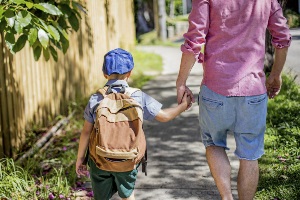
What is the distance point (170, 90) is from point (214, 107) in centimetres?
611

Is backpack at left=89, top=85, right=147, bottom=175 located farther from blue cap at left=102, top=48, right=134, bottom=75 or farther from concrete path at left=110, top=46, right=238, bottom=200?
concrete path at left=110, top=46, right=238, bottom=200

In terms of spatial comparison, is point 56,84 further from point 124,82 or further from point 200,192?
point 124,82

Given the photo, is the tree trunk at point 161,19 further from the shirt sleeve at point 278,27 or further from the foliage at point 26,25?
the shirt sleeve at point 278,27

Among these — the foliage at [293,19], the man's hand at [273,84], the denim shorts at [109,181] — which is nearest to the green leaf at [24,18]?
the denim shorts at [109,181]

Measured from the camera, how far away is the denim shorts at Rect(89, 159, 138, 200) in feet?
10.7

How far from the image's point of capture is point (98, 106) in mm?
3139

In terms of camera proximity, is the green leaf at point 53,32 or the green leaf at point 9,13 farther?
the green leaf at point 53,32

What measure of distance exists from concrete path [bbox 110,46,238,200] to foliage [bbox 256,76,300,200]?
0.28 m

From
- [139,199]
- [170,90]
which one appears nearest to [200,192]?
[139,199]

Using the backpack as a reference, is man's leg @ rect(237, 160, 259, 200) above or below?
below

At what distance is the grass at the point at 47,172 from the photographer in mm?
Answer: 4289

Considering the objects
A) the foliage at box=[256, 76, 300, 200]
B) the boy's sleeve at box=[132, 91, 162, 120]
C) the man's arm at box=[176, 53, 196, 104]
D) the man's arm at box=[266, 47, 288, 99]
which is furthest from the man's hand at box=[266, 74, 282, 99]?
the boy's sleeve at box=[132, 91, 162, 120]

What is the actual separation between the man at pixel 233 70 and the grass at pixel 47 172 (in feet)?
4.54

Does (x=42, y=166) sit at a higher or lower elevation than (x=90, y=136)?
lower
